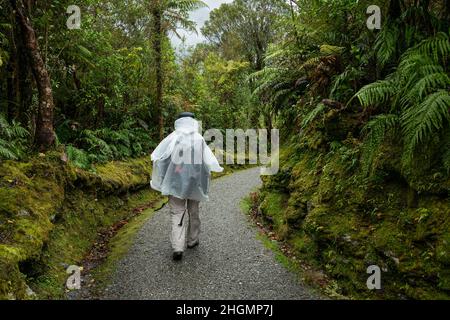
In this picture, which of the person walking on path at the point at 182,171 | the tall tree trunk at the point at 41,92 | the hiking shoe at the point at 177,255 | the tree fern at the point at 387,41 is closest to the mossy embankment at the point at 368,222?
the tree fern at the point at 387,41

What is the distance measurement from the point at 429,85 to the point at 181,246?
3842 mm

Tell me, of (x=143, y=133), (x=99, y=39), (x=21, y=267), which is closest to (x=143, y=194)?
(x=143, y=133)

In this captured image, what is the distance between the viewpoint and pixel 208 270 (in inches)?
193

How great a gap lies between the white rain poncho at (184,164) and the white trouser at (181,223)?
0.17 m

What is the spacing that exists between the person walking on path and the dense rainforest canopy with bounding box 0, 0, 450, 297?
1671 mm

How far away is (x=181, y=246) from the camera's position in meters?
5.26

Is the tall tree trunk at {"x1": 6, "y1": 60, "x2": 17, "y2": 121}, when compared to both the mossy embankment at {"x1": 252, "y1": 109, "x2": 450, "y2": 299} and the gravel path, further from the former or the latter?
→ the mossy embankment at {"x1": 252, "y1": 109, "x2": 450, "y2": 299}

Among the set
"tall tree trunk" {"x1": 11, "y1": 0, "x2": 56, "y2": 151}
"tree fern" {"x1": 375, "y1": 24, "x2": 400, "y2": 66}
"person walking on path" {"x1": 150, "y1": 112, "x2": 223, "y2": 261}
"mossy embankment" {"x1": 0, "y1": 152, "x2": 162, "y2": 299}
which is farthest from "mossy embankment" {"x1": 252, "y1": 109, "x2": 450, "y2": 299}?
"tall tree trunk" {"x1": 11, "y1": 0, "x2": 56, "y2": 151}

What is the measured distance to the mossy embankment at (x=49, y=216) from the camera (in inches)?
158

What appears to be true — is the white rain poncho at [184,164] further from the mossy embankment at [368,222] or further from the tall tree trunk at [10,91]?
the tall tree trunk at [10,91]

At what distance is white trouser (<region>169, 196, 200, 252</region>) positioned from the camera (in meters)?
5.27

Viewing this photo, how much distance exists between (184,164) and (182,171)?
11 cm

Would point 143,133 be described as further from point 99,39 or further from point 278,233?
point 278,233

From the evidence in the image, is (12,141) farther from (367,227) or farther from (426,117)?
(426,117)
